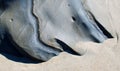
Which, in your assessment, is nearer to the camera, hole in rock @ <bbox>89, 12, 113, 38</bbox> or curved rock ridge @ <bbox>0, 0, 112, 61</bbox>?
curved rock ridge @ <bbox>0, 0, 112, 61</bbox>

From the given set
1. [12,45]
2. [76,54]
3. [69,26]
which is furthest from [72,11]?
[12,45]

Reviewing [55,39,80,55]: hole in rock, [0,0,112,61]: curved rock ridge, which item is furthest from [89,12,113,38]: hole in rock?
[55,39,80,55]: hole in rock

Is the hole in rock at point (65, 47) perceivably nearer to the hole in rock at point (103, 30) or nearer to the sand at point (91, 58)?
the sand at point (91, 58)

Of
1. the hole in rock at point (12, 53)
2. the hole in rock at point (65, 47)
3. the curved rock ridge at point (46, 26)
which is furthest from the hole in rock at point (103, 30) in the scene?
the hole in rock at point (12, 53)

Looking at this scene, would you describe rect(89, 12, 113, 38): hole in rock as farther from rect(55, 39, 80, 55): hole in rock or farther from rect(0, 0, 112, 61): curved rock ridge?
rect(55, 39, 80, 55): hole in rock

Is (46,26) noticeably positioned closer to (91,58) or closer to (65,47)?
(65,47)

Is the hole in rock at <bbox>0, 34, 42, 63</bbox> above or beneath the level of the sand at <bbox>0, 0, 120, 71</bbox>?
above

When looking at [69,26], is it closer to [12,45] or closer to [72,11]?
[72,11]
